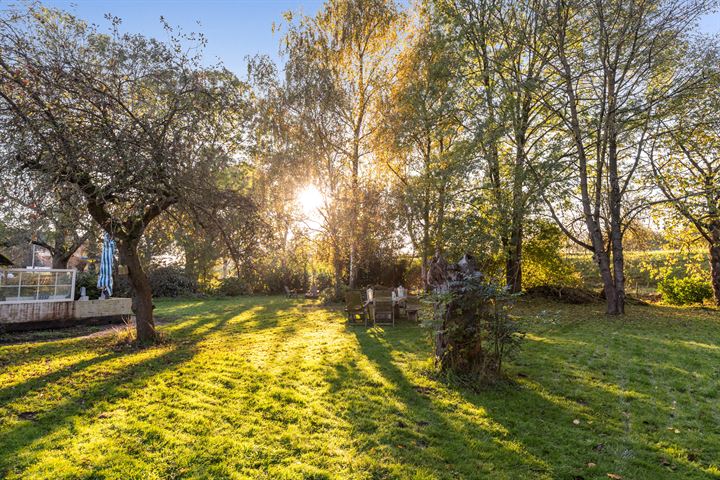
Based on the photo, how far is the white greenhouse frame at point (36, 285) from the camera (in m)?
11.5

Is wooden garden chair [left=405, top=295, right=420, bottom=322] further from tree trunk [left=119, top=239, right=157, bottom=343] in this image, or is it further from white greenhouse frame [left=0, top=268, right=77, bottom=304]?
white greenhouse frame [left=0, top=268, right=77, bottom=304]

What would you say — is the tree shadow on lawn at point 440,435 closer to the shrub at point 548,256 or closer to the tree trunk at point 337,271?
the shrub at point 548,256

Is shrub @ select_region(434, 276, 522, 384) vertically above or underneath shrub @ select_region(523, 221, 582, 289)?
underneath

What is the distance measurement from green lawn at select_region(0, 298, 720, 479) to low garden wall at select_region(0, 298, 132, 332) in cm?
387

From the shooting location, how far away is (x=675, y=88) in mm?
13656

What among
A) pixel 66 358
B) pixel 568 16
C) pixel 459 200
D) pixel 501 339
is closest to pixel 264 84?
pixel 459 200

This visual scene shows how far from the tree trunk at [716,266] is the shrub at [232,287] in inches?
997

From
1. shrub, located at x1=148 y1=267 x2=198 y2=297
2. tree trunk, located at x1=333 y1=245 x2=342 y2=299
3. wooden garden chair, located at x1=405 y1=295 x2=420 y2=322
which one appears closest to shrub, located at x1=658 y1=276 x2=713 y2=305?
wooden garden chair, located at x1=405 y1=295 x2=420 y2=322

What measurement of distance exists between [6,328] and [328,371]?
1087 cm

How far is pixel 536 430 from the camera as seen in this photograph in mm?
4414

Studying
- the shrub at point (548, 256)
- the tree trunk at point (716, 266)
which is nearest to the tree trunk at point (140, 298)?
the shrub at point (548, 256)

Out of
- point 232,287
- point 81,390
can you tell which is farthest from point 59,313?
point 232,287

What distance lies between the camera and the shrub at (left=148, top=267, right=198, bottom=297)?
24438 millimetres

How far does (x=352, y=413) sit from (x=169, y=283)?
23.4 m
